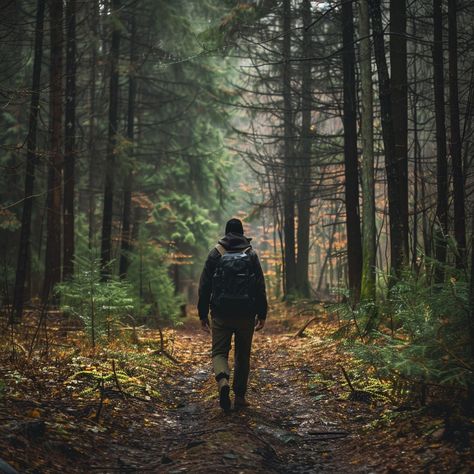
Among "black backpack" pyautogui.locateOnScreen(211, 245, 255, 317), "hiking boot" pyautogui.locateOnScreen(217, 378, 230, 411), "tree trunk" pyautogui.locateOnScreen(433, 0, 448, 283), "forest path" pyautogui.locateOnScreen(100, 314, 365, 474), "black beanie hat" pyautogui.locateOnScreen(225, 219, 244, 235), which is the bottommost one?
"forest path" pyautogui.locateOnScreen(100, 314, 365, 474)

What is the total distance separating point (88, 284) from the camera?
9.09 m

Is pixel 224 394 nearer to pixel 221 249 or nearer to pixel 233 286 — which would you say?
pixel 233 286

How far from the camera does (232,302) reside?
618cm

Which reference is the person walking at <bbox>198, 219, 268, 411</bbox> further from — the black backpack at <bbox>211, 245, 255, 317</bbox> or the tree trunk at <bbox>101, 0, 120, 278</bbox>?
the tree trunk at <bbox>101, 0, 120, 278</bbox>

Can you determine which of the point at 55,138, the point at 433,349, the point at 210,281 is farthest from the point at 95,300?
the point at 433,349

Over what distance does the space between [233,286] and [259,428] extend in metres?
1.65

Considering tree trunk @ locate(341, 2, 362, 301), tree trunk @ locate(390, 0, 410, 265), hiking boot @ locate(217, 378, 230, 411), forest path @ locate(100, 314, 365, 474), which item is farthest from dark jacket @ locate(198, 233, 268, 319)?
tree trunk @ locate(341, 2, 362, 301)

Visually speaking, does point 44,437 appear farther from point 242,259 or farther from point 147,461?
point 242,259

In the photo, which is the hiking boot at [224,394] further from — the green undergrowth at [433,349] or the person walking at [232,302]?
the green undergrowth at [433,349]

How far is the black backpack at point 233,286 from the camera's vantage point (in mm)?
6188

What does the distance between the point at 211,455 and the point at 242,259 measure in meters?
2.41

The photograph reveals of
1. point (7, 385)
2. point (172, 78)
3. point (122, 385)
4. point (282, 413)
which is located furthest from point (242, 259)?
point (172, 78)

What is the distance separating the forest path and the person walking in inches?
18.2

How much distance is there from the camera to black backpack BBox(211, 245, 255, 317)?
6188 mm
